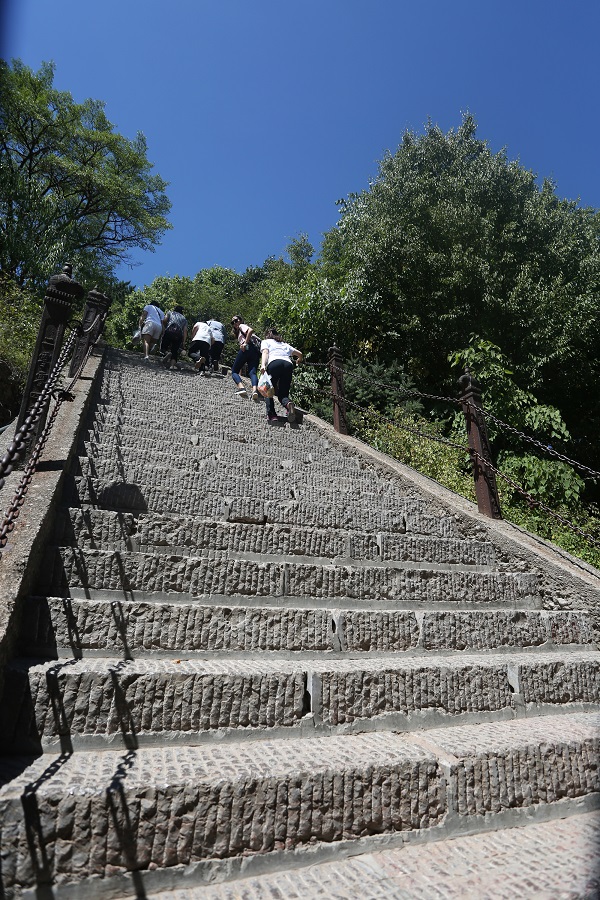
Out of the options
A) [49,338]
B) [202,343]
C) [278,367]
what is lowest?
[49,338]

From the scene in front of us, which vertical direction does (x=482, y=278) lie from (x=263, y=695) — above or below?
above

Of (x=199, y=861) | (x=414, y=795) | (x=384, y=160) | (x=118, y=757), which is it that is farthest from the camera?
(x=384, y=160)

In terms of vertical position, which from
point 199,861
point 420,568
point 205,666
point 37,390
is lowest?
point 199,861

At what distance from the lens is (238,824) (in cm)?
164

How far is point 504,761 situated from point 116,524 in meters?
2.19

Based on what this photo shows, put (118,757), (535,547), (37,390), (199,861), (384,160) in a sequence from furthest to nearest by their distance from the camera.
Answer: (384,160) → (535,547) → (37,390) → (118,757) → (199,861)

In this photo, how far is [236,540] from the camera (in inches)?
126

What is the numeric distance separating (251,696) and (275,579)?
83cm

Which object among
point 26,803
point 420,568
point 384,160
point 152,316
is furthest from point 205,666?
point 384,160

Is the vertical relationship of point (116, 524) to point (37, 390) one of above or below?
below

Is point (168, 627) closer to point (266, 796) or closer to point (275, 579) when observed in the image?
point (275, 579)

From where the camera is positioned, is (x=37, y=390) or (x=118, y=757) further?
(x=37, y=390)

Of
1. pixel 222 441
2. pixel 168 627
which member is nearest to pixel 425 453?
pixel 222 441

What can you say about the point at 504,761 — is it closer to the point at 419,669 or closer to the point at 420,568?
the point at 419,669
